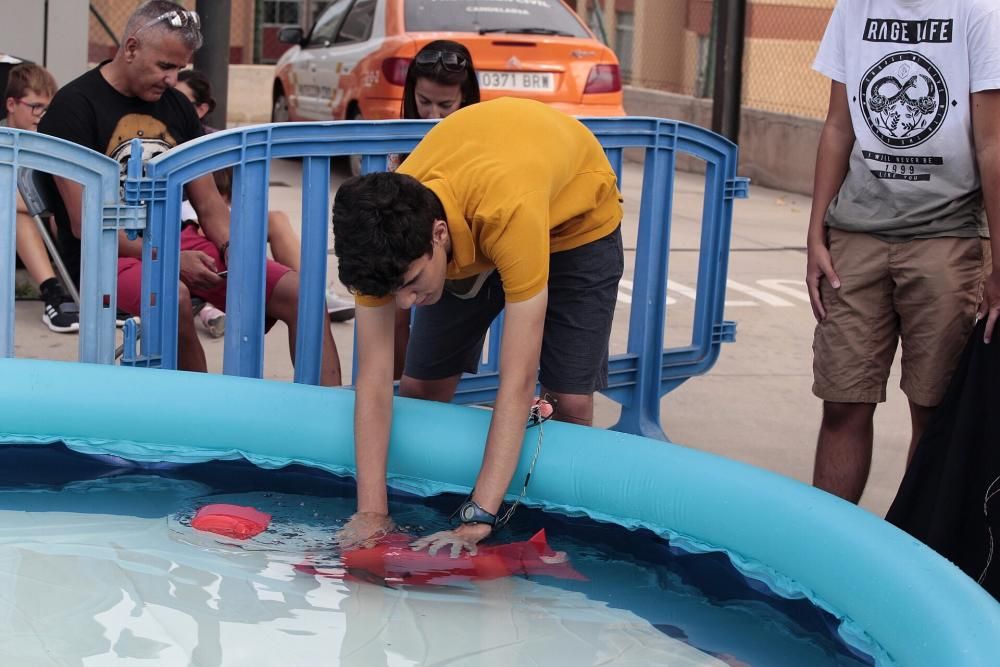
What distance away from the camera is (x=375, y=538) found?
133 inches

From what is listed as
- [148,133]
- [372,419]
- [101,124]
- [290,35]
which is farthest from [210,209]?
[290,35]

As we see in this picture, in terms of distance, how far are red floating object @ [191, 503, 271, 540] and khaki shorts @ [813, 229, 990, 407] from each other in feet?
4.83

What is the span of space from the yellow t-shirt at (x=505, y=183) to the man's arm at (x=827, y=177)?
2.33 feet

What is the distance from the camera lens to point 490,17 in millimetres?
9836

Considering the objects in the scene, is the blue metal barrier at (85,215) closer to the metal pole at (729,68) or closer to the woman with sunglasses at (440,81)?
the woman with sunglasses at (440,81)

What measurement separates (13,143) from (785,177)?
30.6ft

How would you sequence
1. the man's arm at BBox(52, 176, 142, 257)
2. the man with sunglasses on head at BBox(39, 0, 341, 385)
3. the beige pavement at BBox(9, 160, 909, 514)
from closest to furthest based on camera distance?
the man's arm at BBox(52, 176, 142, 257), the man with sunglasses on head at BBox(39, 0, 341, 385), the beige pavement at BBox(9, 160, 909, 514)

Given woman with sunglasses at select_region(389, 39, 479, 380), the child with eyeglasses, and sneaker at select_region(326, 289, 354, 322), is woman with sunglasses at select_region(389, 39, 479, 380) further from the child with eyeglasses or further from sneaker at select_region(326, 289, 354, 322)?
the child with eyeglasses

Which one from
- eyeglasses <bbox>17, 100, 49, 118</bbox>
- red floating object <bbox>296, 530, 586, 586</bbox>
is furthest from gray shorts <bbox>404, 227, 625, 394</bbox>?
eyeglasses <bbox>17, 100, 49, 118</bbox>

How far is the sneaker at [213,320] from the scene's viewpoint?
6.05 meters

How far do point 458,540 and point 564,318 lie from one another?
2.12ft

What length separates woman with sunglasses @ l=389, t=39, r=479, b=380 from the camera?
459 cm

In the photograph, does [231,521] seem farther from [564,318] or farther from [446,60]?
[446,60]

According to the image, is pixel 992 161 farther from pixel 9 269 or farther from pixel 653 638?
pixel 9 269
